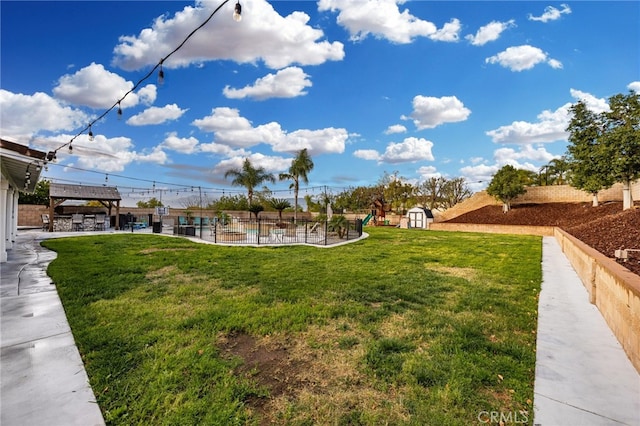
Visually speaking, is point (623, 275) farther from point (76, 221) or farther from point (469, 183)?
point (469, 183)

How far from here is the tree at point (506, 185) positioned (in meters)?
21.6

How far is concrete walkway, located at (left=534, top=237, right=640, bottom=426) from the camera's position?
76.6 inches

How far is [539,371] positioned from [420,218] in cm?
2457

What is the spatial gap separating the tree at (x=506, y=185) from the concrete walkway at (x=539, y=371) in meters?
20.3

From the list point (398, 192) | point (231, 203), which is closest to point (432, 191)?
point (398, 192)

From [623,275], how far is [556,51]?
9.47 meters

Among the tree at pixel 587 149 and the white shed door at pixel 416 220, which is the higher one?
the tree at pixel 587 149

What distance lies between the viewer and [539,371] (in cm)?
248

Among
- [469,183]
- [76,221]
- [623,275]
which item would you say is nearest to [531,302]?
[623,275]

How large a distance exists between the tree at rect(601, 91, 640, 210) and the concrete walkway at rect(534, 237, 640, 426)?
34.9 feet

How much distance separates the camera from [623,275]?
3.11 meters

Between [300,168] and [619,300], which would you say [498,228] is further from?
[619,300]

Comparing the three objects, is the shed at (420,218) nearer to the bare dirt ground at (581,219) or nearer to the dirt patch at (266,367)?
the bare dirt ground at (581,219)
